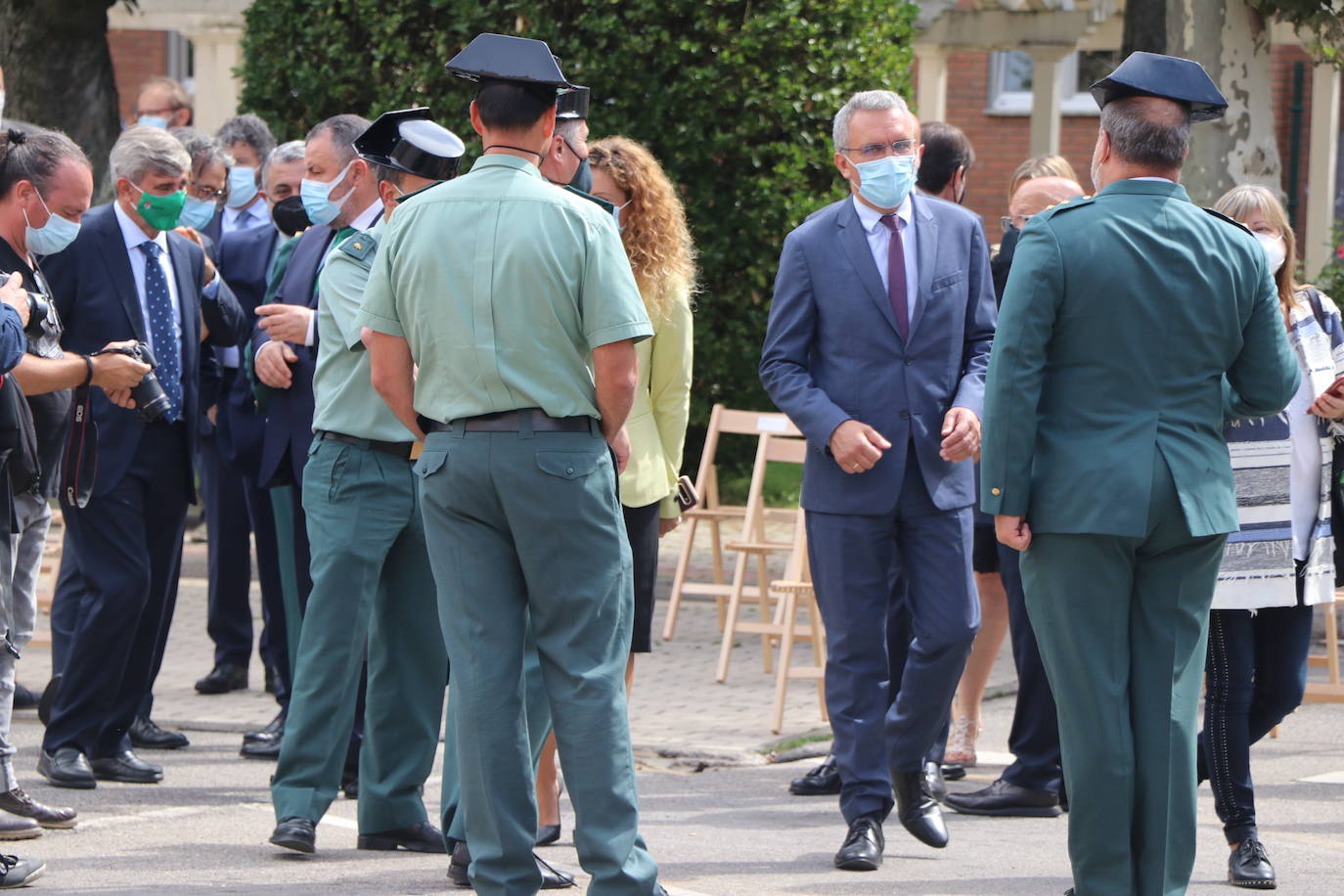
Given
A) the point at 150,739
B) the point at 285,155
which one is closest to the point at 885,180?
the point at 285,155

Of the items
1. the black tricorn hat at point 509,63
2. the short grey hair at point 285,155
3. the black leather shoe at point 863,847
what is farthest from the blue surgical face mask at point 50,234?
the black leather shoe at point 863,847

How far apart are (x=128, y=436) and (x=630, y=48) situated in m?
5.58

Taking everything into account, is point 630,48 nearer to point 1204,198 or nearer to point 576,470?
point 1204,198

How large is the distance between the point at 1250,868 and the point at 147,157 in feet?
14.1

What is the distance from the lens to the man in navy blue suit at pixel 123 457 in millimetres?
6852

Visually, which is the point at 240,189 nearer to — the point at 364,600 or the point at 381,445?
the point at 381,445

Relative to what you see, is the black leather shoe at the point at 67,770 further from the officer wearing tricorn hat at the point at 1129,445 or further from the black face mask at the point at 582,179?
the officer wearing tricorn hat at the point at 1129,445

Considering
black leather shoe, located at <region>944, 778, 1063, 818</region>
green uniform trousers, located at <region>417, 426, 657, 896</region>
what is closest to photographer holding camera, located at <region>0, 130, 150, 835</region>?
green uniform trousers, located at <region>417, 426, 657, 896</region>

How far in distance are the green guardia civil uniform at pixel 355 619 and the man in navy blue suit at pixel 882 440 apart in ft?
3.94

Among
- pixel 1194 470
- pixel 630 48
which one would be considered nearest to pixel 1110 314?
pixel 1194 470

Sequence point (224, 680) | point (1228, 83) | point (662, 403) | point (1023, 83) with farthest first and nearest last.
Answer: point (1023, 83) → point (1228, 83) → point (224, 680) → point (662, 403)

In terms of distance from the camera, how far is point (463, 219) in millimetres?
4766

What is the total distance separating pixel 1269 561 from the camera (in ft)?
18.4

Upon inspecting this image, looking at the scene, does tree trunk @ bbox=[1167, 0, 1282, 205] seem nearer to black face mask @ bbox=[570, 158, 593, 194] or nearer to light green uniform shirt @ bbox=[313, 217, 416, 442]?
black face mask @ bbox=[570, 158, 593, 194]
